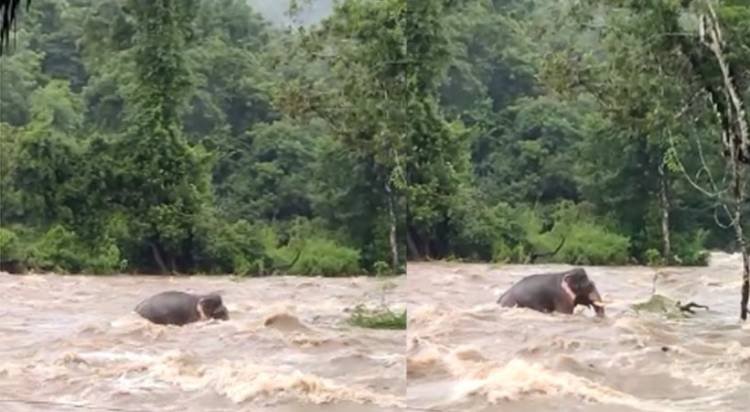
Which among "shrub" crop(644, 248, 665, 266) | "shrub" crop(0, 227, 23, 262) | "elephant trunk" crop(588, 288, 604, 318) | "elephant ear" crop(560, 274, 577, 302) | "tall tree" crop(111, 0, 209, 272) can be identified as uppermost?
"tall tree" crop(111, 0, 209, 272)

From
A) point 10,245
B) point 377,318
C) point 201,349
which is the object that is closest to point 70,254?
point 10,245

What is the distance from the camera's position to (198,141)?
4.71 meters

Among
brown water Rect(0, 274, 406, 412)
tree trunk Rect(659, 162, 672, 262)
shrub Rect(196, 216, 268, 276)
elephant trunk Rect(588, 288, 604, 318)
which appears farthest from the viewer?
shrub Rect(196, 216, 268, 276)

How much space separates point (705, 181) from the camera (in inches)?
158

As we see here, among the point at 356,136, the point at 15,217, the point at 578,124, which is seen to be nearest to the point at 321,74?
the point at 356,136

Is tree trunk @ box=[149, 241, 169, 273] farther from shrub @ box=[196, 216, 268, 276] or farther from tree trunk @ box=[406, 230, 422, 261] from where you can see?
tree trunk @ box=[406, 230, 422, 261]

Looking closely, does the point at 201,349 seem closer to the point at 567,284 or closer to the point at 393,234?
the point at 393,234

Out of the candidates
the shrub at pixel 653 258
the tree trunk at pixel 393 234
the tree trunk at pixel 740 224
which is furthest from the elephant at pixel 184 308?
the tree trunk at pixel 740 224

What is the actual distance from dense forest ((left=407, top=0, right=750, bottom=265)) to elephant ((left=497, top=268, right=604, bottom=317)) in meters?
0.06

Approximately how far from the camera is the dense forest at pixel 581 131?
4.02 metres

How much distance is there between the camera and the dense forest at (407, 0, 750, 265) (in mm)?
4023

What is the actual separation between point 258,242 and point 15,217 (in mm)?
950

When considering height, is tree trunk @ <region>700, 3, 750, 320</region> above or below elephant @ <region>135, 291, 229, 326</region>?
above

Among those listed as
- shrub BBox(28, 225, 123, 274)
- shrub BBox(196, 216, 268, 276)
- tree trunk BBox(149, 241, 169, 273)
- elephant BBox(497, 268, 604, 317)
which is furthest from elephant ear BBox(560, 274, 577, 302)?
shrub BBox(28, 225, 123, 274)
